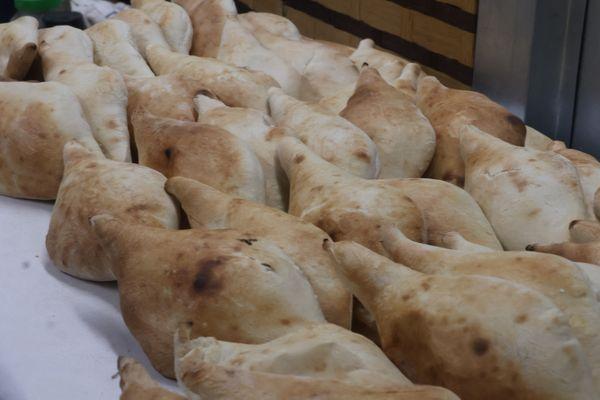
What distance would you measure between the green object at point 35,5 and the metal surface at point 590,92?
1476 millimetres

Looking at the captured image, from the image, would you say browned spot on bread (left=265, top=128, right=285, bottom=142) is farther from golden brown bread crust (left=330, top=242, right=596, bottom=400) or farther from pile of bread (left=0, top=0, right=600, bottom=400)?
golden brown bread crust (left=330, top=242, right=596, bottom=400)

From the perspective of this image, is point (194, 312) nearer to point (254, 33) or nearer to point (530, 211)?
point (530, 211)

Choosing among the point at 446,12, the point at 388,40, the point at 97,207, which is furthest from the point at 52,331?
the point at 388,40

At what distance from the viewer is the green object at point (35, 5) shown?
2.48 m

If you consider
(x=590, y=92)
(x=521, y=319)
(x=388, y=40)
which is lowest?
(x=388, y=40)

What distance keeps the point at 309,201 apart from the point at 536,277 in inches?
12.7

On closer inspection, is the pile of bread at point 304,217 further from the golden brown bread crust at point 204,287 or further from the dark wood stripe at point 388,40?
the dark wood stripe at point 388,40

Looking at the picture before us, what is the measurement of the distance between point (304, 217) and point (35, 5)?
1747mm

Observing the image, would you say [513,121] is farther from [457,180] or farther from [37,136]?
[37,136]

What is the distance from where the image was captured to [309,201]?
1035mm

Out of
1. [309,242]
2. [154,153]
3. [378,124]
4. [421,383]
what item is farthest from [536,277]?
[154,153]

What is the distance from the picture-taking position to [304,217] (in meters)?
1.02

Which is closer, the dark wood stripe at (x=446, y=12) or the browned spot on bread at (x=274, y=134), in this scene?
the browned spot on bread at (x=274, y=134)

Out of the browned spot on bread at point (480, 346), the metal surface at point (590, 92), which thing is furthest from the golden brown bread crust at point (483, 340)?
the metal surface at point (590, 92)
